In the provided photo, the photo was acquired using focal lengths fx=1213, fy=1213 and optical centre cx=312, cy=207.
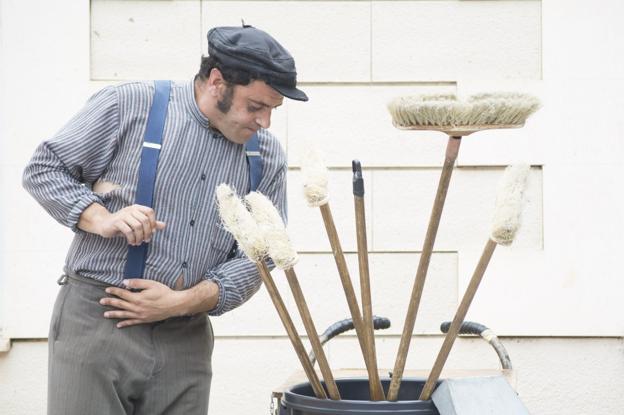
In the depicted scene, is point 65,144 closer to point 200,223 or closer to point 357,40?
point 200,223

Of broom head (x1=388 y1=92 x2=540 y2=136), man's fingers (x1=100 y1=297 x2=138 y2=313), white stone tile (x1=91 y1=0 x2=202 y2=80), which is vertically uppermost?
white stone tile (x1=91 y1=0 x2=202 y2=80)

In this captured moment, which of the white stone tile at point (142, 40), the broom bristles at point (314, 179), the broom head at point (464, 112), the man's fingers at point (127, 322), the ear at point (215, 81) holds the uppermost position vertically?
the white stone tile at point (142, 40)

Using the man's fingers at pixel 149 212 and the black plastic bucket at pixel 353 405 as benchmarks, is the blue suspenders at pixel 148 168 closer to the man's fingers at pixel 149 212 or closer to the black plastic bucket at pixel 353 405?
the man's fingers at pixel 149 212

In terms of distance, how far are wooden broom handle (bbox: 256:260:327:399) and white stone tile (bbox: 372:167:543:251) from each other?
280 centimetres

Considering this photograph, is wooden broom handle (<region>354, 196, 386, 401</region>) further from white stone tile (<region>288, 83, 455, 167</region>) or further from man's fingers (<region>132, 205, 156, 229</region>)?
white stone tile (<region>288, 83, 455, 167</region>)

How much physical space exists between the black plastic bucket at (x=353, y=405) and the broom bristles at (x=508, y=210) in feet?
1.22

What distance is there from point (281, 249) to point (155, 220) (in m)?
0.61

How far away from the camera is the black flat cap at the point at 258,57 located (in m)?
3.02

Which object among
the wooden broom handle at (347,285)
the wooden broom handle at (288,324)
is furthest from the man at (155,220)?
the wooden broom handle at (347,285)

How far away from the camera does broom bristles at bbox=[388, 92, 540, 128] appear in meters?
2.46

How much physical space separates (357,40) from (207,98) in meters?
2.34

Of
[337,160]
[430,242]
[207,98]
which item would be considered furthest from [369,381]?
[337,160]

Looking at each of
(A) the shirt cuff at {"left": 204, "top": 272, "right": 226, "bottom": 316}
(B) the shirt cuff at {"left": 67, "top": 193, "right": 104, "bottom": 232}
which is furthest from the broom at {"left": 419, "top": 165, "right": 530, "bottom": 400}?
(B) the shirt cuff at {"left": 67, "top": 193, "right": 104, "bottom": 232}

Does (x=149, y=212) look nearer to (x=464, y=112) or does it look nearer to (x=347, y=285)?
(x=347, y=285)
